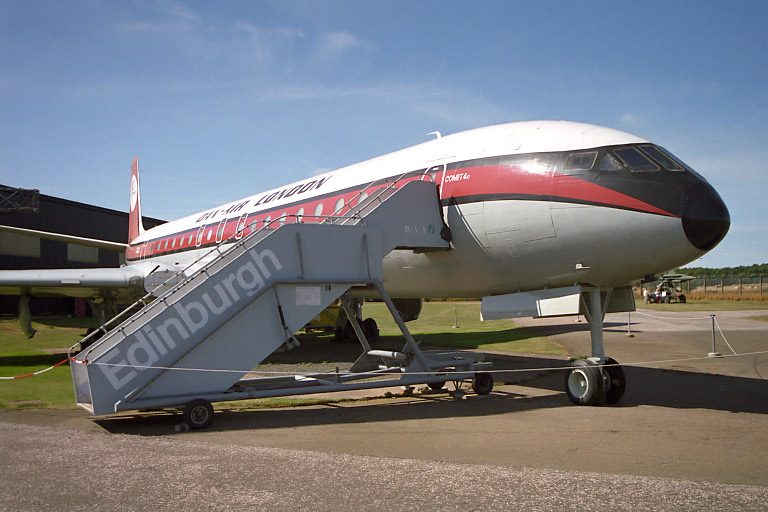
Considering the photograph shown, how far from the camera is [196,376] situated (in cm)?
795

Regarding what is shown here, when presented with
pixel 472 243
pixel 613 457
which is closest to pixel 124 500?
pixel 613 457

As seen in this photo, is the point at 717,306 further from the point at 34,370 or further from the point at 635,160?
the point at 34,370

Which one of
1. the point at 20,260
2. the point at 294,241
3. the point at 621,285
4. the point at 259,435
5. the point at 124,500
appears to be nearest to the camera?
the point at 124,500

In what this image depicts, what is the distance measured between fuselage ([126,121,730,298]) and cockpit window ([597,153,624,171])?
1 centimetres

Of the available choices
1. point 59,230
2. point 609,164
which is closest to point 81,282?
point 609,164

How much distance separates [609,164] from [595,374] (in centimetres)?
315

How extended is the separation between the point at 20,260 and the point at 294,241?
111ft

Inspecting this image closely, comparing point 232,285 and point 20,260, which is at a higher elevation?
point 20,260

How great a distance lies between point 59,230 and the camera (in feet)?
128

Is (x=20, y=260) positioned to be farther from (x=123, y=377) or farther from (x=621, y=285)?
(x=621, y=285)

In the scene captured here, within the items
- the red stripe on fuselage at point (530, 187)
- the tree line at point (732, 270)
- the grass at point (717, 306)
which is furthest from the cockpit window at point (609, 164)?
the tree line at point (732, 270)

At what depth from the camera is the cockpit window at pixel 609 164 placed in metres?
8.52

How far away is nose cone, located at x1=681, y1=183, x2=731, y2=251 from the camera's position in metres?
7.93

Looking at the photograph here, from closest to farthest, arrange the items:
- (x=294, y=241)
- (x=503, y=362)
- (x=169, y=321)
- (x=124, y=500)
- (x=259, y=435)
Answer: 1. (x=124, y=500)
2. (x=259, y=435)
3. (x=169, y=321)
4. (x=294, y=241)
5. (x=503, y=362)
